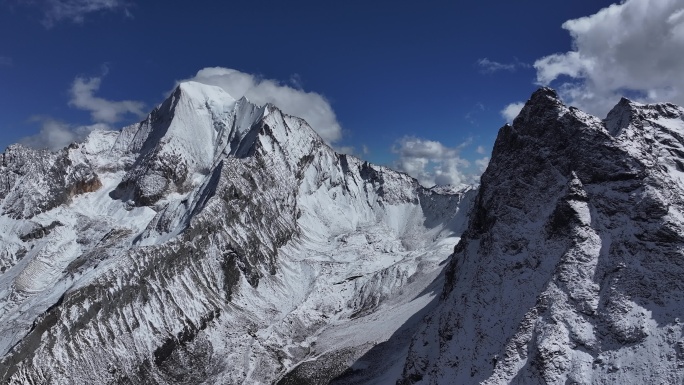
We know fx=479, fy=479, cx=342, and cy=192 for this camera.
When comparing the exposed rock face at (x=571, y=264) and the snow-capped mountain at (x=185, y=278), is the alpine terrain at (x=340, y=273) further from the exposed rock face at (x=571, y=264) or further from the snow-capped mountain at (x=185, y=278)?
the snow-capped mountain at (x=185, y=278)

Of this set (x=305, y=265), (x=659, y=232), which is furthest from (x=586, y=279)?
(x=305, y=265)

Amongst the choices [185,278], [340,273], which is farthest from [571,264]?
[340,273]

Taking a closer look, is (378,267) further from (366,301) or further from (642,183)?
(642,183)

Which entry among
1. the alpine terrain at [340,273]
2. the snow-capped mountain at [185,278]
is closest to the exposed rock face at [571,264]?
the alpine terrain at [340,273]

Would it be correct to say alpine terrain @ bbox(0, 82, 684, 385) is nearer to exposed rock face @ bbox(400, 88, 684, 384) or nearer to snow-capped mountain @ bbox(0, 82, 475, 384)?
exposed rock face @ bbox(400, 88, 684, 384)

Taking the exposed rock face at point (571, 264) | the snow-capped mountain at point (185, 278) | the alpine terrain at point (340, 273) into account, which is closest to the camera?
the exposed rock face at point (571, 264)

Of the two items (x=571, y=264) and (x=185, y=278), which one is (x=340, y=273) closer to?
(x=185, y=278)
